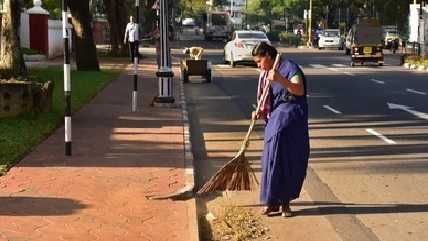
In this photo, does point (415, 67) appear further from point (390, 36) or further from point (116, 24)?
point (390, 36)

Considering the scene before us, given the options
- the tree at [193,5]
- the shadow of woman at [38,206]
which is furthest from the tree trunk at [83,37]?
the tree at [193,5]

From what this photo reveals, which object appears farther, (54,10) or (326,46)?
(326,46)

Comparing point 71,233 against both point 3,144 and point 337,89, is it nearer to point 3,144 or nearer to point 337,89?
point 3,144

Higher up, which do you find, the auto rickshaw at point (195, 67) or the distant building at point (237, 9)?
the distant building at point (237, 9)

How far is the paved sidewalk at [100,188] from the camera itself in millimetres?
6598

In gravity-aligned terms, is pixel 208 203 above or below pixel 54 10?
below

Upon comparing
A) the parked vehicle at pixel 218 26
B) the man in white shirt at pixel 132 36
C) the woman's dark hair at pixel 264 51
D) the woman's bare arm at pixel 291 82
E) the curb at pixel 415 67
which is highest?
the parked vehicle at pixel 218 26

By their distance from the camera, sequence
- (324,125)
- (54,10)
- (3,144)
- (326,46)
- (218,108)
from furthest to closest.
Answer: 1. (326,46)
2. (54,10)
3. (218,108)
4. (324,125)
5. (3,144)

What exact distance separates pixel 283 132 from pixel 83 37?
21653 millimetres

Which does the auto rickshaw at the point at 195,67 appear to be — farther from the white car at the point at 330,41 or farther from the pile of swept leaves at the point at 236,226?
the white car at the point at 330,41

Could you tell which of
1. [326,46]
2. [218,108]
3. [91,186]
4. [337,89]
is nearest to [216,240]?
[91,186]

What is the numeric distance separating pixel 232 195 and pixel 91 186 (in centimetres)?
160

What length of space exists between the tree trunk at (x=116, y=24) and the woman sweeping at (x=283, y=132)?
109ft

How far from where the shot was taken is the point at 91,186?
27.2 ft
